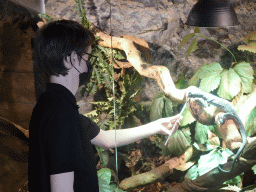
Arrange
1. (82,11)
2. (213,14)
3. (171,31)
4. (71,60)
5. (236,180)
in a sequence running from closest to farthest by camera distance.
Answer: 1. (71,60)
2. (213,14)
3. (171,31)
4. (236,180)
5. (82,11)

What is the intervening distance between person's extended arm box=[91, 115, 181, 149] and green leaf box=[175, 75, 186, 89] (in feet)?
0.47

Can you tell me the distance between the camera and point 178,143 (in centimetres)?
136

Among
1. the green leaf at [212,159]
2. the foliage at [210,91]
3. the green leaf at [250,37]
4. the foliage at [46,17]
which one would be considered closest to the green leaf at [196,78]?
the foliage at [210,91]

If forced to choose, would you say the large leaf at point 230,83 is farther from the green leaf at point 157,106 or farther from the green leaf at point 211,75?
the green leaf at point 157,106

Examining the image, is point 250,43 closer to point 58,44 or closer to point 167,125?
point 167,125

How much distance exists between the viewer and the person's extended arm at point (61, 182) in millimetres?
954

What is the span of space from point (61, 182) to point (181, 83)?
0.71 metres

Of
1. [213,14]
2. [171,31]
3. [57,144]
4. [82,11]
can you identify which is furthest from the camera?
[82,11]

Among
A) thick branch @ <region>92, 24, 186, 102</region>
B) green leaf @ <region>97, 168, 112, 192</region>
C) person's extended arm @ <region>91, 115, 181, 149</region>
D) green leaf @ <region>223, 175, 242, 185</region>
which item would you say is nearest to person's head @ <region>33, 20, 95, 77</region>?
thick branch @ <region>92, 24, 186, 102</region>

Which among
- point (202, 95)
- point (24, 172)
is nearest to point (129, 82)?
point (202, 95)

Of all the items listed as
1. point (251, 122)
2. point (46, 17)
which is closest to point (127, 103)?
point (251, 122)

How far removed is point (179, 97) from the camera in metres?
1.34

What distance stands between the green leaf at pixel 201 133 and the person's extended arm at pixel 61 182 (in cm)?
68

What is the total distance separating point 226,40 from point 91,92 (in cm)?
73
